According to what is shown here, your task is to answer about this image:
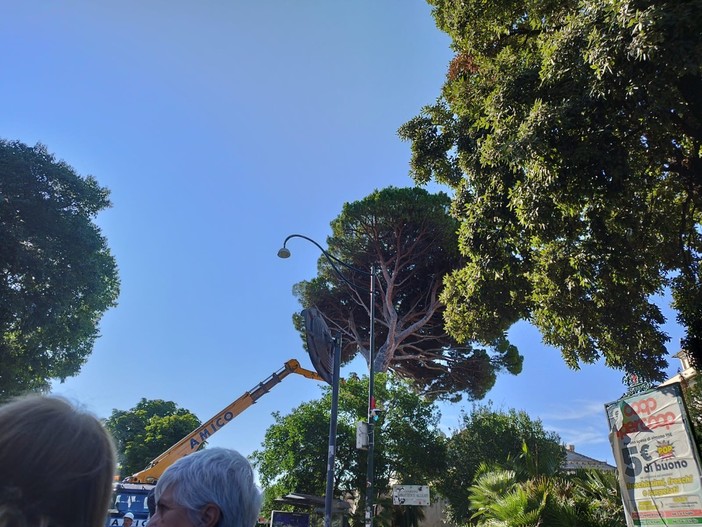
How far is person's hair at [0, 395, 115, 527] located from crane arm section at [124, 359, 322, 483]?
52.8 ft

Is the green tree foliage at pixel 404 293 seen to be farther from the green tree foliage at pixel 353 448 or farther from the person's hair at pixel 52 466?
the person's hair at pixel 52 466

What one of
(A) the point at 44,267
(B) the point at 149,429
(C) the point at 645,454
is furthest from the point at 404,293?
(B) the point at 149,429

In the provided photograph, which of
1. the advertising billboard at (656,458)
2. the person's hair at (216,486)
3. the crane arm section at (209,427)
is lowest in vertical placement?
the person's hair at (216,486)

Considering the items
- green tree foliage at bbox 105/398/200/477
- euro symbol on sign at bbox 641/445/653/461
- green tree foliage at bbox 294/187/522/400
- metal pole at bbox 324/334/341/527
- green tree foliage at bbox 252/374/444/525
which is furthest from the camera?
green tree foliage at bbox 105/398/200/477

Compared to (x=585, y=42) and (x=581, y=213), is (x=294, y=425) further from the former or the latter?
(x=585, y=42)

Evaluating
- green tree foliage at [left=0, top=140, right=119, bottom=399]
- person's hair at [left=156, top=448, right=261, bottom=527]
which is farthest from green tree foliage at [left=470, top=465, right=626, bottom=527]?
green tree foliage at [left=0, top=140, right=119, bottom=399]

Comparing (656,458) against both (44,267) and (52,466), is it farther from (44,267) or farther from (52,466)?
(44,267)

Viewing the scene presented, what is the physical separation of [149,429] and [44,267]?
27384mm

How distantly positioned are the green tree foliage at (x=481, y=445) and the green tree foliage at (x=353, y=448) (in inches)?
51.6

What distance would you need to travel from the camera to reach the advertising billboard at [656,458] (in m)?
6.09

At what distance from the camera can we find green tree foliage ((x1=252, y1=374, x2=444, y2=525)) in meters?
23.3

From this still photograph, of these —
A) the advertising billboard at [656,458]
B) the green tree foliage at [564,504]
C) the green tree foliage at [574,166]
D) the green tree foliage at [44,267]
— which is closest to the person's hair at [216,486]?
the advertising billboard at [656,458]

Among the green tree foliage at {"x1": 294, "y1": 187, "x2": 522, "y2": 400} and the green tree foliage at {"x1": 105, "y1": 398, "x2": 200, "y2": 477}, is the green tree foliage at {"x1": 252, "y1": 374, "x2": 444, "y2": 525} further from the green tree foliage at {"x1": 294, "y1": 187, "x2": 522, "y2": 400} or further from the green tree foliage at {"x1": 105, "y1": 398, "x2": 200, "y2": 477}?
the green tree foliage at {"x1": 105, "y1": 398, "x2": 200, "y2": 477}

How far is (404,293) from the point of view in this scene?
92.8ft
